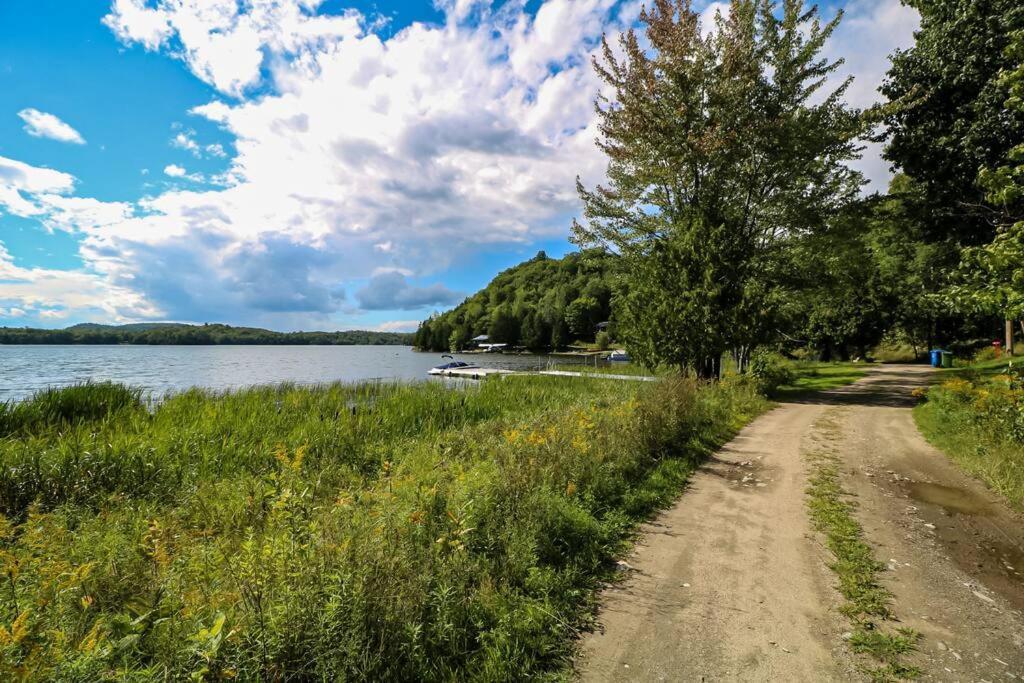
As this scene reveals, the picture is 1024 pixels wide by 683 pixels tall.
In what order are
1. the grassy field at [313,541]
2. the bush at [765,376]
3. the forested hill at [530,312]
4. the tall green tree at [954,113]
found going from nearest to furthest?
the grassy field at [313,541] < the tall green tree at [954,113] < the bush at [765,376] < the forested hill at [530,312]

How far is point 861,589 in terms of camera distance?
13.9 feet

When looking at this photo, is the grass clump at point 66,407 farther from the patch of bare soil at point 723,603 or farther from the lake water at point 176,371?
the patch of bare soil at point 723,603

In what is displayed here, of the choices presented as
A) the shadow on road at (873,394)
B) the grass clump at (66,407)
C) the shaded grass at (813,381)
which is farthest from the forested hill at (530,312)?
the grass clump at (66,407)

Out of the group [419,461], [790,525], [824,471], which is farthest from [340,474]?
[824,471]

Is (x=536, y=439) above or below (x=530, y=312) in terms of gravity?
below

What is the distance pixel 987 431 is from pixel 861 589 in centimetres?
771

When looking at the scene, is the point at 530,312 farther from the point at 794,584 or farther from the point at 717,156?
the point at 794,584

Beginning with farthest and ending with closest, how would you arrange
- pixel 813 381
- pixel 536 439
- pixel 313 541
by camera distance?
pixel 813 381
pixel 536 439
pixel 313 541

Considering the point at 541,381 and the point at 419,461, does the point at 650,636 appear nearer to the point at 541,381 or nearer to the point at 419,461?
the point at 419,461

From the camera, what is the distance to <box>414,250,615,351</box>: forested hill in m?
104

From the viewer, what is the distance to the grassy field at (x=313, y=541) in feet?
9.48

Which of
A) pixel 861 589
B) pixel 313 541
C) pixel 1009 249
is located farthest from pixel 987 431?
pixel 313 541

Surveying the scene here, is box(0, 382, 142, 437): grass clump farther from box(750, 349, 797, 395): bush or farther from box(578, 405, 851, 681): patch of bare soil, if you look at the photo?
box(750, 349, 797, 395): bush

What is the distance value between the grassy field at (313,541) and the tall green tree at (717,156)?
6.85m
